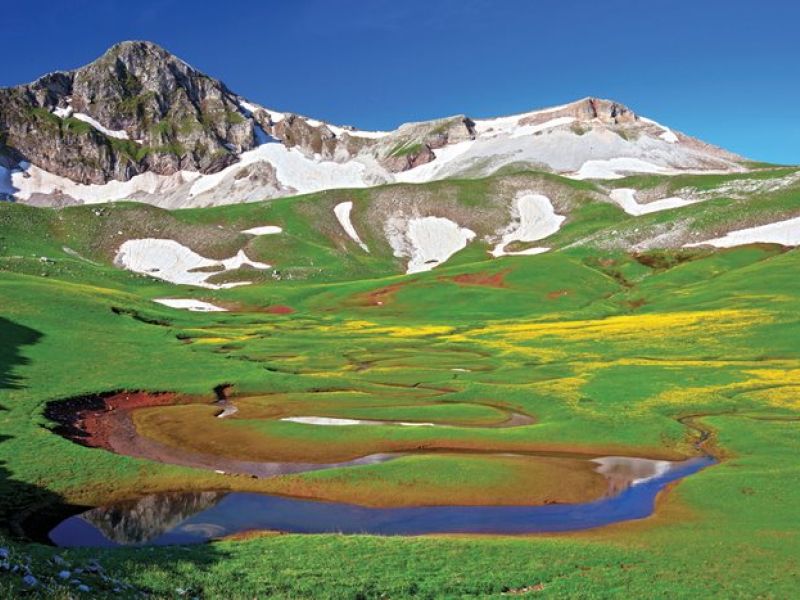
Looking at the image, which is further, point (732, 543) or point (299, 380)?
point (299, 380)

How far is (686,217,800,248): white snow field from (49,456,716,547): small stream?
13629 centimetres

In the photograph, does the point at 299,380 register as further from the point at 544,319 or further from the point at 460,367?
the point at 544,319

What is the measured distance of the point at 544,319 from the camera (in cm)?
11006

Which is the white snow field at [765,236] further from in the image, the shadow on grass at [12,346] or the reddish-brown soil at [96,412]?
the shadow on grass at [12,346]

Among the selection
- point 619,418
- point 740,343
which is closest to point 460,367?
point 619,418

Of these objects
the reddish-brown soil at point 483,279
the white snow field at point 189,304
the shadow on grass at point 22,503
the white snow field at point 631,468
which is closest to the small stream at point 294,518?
the shadow on grass at point 22,503

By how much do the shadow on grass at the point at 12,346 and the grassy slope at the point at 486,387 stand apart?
0.39 metres

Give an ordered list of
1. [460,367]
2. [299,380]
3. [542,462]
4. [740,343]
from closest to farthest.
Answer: [542,462] < [299,380] < [460,367] < [740,343]

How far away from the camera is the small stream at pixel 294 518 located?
92.4 ft

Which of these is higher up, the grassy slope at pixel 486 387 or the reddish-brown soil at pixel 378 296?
the reddish-brown soil at pixel 378 296

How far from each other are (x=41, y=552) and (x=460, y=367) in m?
52.8

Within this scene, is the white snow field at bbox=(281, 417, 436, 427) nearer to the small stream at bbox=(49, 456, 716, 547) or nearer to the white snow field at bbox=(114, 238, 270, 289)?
the small stream at bbox=(49, 456, 716, 547)

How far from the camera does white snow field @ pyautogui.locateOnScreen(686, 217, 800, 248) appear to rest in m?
147

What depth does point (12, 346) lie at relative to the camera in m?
64.7
